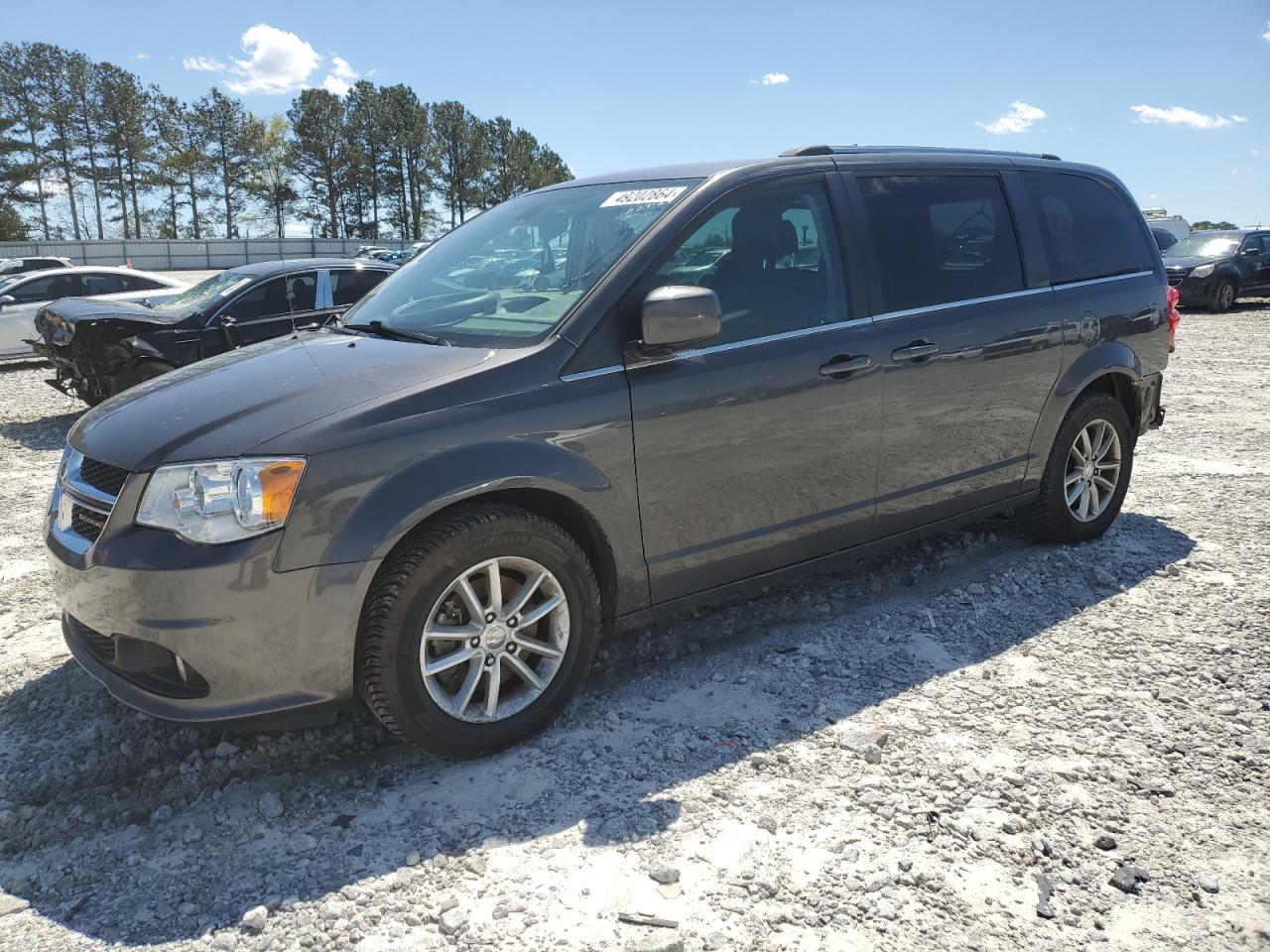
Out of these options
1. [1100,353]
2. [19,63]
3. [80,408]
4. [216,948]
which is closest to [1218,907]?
[216,948]

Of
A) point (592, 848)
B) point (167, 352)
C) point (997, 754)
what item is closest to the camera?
point (592, 848)

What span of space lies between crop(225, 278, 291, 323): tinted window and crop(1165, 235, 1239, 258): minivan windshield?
1900 cm

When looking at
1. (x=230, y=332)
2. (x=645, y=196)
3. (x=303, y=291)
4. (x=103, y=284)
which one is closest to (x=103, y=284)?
(x=103, y=284)

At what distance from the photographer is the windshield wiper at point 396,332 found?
3.43 meters

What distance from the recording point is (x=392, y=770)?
3.16 meters

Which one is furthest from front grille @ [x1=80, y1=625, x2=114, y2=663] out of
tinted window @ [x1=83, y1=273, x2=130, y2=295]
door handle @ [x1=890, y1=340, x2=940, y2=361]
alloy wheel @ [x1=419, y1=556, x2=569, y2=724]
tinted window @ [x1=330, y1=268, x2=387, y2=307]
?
tinted window @ [x1=83, y1=273, x2=130, y2=295]

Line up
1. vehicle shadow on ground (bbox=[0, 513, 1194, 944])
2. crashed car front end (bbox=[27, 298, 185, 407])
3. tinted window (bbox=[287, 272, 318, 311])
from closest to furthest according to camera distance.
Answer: vehicle shadow on ground (bbox=[0, 513, 1194, 944]) < crashed car front end (bbox=[27, 298, 185, 407]) < tinted window (bbox=[287, 272, 318, 311])

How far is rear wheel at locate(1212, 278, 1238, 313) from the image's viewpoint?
1963cm

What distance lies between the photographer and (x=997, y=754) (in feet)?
10.3

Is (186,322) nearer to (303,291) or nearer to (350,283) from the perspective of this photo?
(303,291)

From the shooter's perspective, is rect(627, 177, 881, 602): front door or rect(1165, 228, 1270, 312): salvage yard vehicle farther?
rect(1165, 228, 1270, 312): salvage yard vehicle

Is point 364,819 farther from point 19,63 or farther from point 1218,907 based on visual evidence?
point 19,63

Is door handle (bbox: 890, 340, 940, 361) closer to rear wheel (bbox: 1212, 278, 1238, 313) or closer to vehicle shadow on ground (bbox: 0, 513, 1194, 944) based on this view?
vehicle shadow on ground (bbox: 0, 513, 1194, 944)

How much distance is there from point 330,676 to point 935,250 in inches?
120
